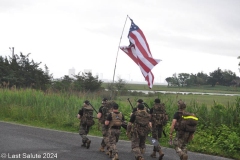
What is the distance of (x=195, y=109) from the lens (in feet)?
48.7

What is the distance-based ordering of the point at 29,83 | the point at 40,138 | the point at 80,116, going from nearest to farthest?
the point at 80,116
the point at 40,138
the point at 29,83

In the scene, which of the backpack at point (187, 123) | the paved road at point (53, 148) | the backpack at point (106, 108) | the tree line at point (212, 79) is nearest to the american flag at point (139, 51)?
the backpack at point (106, 108)

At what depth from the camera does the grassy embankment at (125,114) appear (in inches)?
479

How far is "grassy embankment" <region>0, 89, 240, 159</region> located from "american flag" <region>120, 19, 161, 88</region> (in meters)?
3.01

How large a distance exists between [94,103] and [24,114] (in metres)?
4.34

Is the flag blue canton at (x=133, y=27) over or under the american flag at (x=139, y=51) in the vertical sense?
over

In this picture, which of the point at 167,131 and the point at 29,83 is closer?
the point at 167,131

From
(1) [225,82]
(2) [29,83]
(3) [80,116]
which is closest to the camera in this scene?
(3) [80,116]

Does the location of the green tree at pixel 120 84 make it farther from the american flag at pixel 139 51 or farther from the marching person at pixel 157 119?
the marching person at pixel 157 119

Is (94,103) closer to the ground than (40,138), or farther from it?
farther from it

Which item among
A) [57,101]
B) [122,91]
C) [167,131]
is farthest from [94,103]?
[122,91]

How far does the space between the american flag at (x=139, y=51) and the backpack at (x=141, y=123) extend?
336 centimetres

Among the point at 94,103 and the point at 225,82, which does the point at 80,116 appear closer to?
the point at 94,103

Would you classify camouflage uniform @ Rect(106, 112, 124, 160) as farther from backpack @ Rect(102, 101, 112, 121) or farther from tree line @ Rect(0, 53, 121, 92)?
tree line @ Rect(0, 53, 121, 92)
